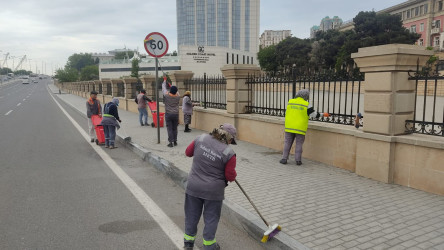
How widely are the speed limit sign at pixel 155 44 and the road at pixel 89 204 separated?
2.90 m

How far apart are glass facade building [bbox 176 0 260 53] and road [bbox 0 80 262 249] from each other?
126387 mm

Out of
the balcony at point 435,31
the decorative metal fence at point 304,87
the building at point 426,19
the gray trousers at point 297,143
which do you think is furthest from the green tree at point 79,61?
the gray trousers at point 297,143

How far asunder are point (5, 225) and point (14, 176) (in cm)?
274

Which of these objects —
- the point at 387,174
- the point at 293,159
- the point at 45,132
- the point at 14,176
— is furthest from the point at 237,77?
the point at 45,132

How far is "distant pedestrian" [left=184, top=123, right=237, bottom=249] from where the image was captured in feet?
10.8

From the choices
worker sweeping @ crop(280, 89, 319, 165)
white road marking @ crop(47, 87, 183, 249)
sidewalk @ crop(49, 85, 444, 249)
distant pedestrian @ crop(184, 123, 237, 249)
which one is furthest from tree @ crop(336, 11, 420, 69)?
distant pedestrian @ crop(184, 123, 237, 249)

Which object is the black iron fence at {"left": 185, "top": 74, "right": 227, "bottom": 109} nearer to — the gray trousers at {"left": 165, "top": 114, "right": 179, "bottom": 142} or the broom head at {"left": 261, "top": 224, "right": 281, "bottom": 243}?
the gray trousers at {"left": 165, "top": 114, "right": 179, "bottom": 142}

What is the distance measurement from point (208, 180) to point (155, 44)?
6.77 m

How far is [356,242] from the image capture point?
3.64 m

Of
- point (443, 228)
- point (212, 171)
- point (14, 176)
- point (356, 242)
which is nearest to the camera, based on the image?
point (212, 171)

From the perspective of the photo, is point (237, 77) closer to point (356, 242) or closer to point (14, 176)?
point (14, 176)

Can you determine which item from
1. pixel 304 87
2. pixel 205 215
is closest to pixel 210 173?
pixel 205 215

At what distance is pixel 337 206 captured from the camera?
4754 millimetres

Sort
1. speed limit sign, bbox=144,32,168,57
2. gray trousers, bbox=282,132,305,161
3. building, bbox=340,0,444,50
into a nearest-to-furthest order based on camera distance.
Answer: gray trousers, bbox=282,132,305,161
speed limit sign, bbox=144,32,168,57
building, bbox=340,0,444,50
